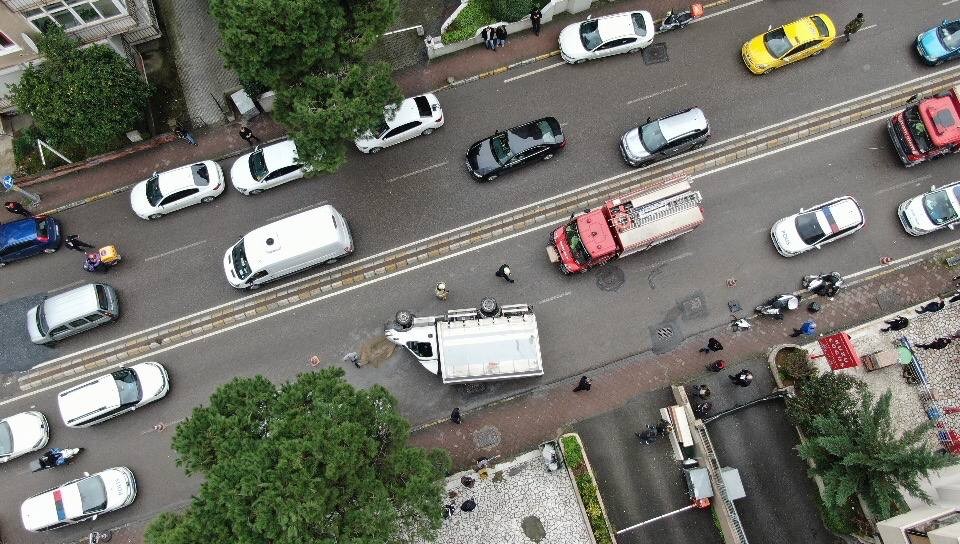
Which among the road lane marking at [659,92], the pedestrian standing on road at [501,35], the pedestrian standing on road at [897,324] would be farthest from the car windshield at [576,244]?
the pedestrian standing on road at [897,324]

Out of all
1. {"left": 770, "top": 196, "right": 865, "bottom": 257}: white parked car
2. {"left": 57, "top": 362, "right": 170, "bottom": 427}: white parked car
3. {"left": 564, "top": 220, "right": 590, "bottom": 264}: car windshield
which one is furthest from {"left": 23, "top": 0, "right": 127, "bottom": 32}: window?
{"left": 770, "top": 196, "right": 865, "bottom": 257}: white parked car

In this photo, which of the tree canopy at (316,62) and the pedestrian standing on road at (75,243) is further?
the pedestrian standing on road at (75,243)

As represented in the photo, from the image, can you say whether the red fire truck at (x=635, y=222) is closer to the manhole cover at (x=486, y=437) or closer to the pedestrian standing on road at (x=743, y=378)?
the pedestrian standing on road at (x=743, y=378)

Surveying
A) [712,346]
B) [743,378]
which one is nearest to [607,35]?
[712,346]

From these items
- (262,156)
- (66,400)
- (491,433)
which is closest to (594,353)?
(491,433)

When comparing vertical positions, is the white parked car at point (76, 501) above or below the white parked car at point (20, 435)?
below

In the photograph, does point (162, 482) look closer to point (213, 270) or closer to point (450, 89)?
point (213, 270)
